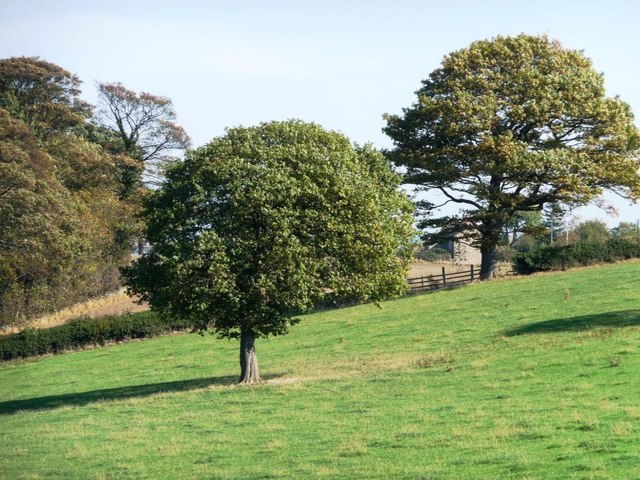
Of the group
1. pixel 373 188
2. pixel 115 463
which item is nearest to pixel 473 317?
pixel 373 188

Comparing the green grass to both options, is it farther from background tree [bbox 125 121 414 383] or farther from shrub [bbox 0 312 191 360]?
background tree [bbox 125 121 414 383]

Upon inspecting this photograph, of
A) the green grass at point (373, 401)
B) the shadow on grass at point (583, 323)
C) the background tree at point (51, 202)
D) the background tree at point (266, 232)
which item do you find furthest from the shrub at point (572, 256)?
the background tree at point (266, 232)

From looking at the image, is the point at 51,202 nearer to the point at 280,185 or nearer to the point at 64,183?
the point at 64,183

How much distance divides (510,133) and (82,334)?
3494cm

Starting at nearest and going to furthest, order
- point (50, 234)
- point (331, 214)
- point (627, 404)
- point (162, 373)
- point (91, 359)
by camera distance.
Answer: point (627, 404) → point (331, 214) → point (162, 373) → point (91, 359) → point (50, 234)

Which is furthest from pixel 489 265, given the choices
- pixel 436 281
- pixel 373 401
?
pixel 373 401

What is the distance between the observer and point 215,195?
37906mm

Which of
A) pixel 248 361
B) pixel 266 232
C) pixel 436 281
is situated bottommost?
pixel 248 361

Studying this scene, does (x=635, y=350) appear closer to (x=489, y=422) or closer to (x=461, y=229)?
(x=489, y=422)

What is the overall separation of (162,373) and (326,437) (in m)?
25.5

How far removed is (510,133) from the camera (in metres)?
67.9

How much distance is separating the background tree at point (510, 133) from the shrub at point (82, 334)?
2286 cm

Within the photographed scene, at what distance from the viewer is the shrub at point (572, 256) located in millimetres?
72312

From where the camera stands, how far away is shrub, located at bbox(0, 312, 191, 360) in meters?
61.8
